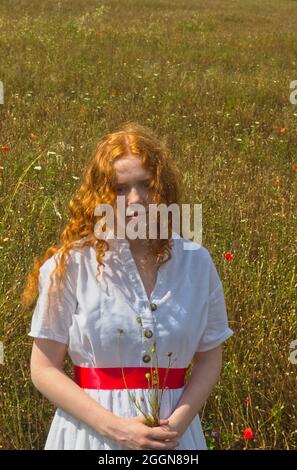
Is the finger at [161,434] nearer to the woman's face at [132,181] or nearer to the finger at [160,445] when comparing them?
the finger at [160,445]

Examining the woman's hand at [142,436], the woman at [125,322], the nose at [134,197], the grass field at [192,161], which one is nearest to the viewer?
the woman's hand at [142,436]

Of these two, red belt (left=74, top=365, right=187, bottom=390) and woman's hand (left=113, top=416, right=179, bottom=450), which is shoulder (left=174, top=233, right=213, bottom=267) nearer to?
red belt (left=74, top=365, right=187, bottom=390)

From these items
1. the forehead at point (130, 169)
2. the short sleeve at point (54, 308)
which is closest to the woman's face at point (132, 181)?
the forehead at point (130, 169)

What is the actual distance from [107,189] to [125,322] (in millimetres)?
379

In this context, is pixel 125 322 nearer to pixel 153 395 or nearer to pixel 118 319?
pixel 118 319

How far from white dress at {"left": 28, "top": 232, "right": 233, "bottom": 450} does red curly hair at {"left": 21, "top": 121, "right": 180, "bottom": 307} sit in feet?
0.15

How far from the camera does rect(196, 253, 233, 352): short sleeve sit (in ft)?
7.30

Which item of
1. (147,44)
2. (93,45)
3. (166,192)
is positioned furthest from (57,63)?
(166,192)

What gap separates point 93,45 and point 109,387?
29.5 feet

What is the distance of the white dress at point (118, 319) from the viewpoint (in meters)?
2.07

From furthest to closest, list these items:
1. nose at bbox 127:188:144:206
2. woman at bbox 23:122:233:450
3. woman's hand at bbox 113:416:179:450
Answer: nose at bbox 127:188:144:206, woman at bbox 23:122:233:450, woman's hand at bbox 113:416:179:450

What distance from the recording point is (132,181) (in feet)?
7.16

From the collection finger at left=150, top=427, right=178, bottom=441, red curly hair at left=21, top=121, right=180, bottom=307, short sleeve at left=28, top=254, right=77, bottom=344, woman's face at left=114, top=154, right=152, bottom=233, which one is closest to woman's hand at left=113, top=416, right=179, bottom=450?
finger at left=150, top=427, right=178, bottom=441

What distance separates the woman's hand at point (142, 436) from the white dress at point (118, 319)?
0.25ft
